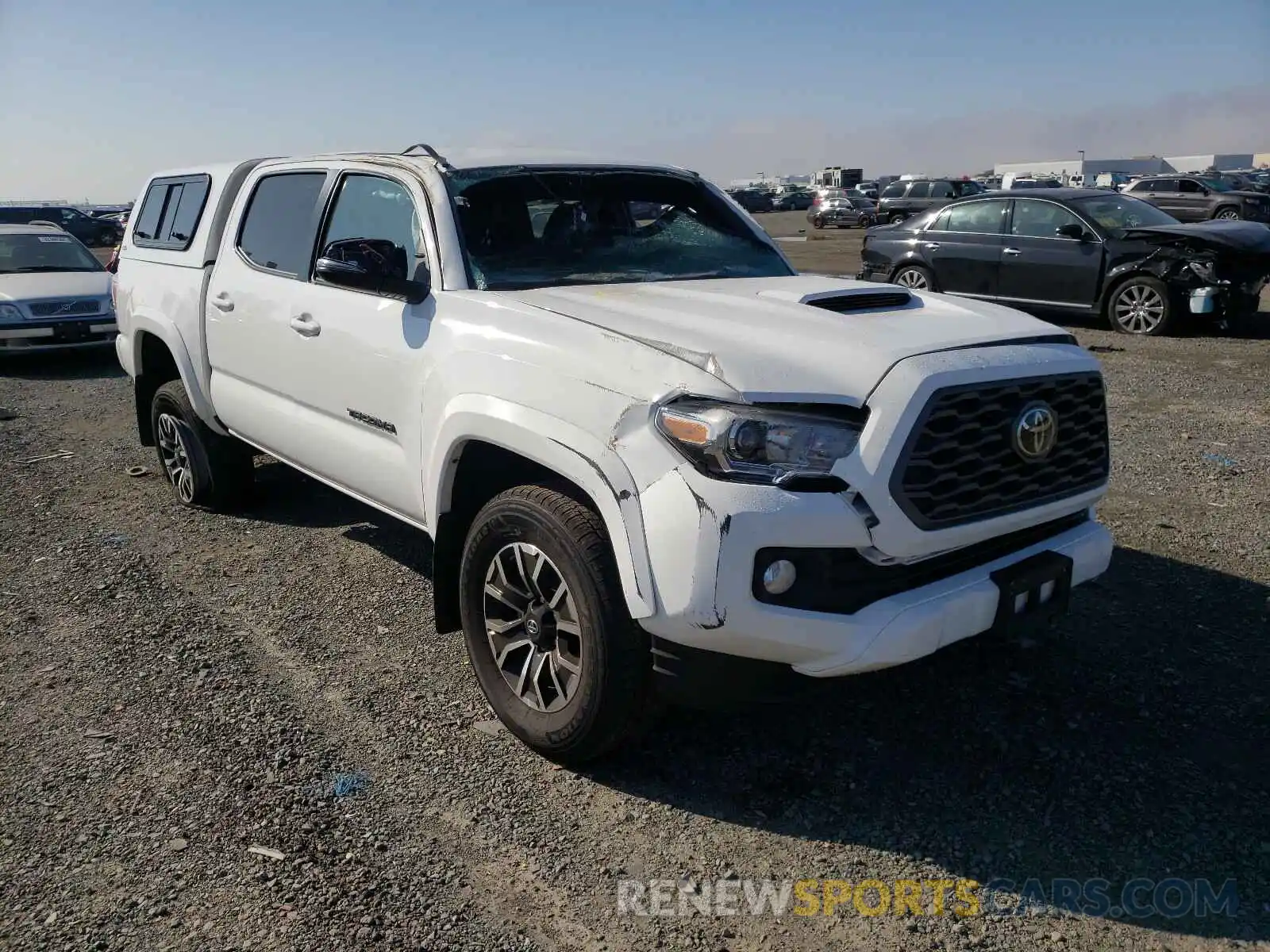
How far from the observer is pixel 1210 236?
10648 mm

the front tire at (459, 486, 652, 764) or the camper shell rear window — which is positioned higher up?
the camper shell rear window

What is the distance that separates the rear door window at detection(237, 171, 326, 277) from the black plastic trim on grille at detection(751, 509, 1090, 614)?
278 centimetres

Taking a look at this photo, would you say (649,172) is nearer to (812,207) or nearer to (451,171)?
(451,171)

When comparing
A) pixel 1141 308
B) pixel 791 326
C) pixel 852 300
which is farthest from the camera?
pixel 1141 308

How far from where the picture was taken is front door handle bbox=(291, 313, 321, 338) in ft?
13.8

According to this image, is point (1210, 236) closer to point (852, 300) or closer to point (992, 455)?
point (852, 300)

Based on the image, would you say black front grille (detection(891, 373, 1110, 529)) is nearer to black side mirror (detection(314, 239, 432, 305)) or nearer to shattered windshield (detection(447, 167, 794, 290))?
shattered windshield (detection(447, 167, 794, 290))

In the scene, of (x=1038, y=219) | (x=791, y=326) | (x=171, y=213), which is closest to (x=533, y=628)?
(x=791, y=326)

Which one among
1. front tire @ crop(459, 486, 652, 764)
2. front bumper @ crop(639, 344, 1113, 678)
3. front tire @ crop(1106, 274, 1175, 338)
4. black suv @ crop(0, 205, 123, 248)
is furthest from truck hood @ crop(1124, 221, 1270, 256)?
black suv @ crop(0, 205, 123, 248)

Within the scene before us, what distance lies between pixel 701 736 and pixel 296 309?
2.49m

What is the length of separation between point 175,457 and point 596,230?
131 inches

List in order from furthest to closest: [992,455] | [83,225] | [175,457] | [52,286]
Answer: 1. [83,225]
2. [52,286]
3. [175,457]
4. [992,455]

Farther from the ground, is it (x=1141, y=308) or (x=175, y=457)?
(x=1141, y=308)

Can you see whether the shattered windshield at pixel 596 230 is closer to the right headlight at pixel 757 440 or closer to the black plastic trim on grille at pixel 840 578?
the right headlight at pixel 757 440
